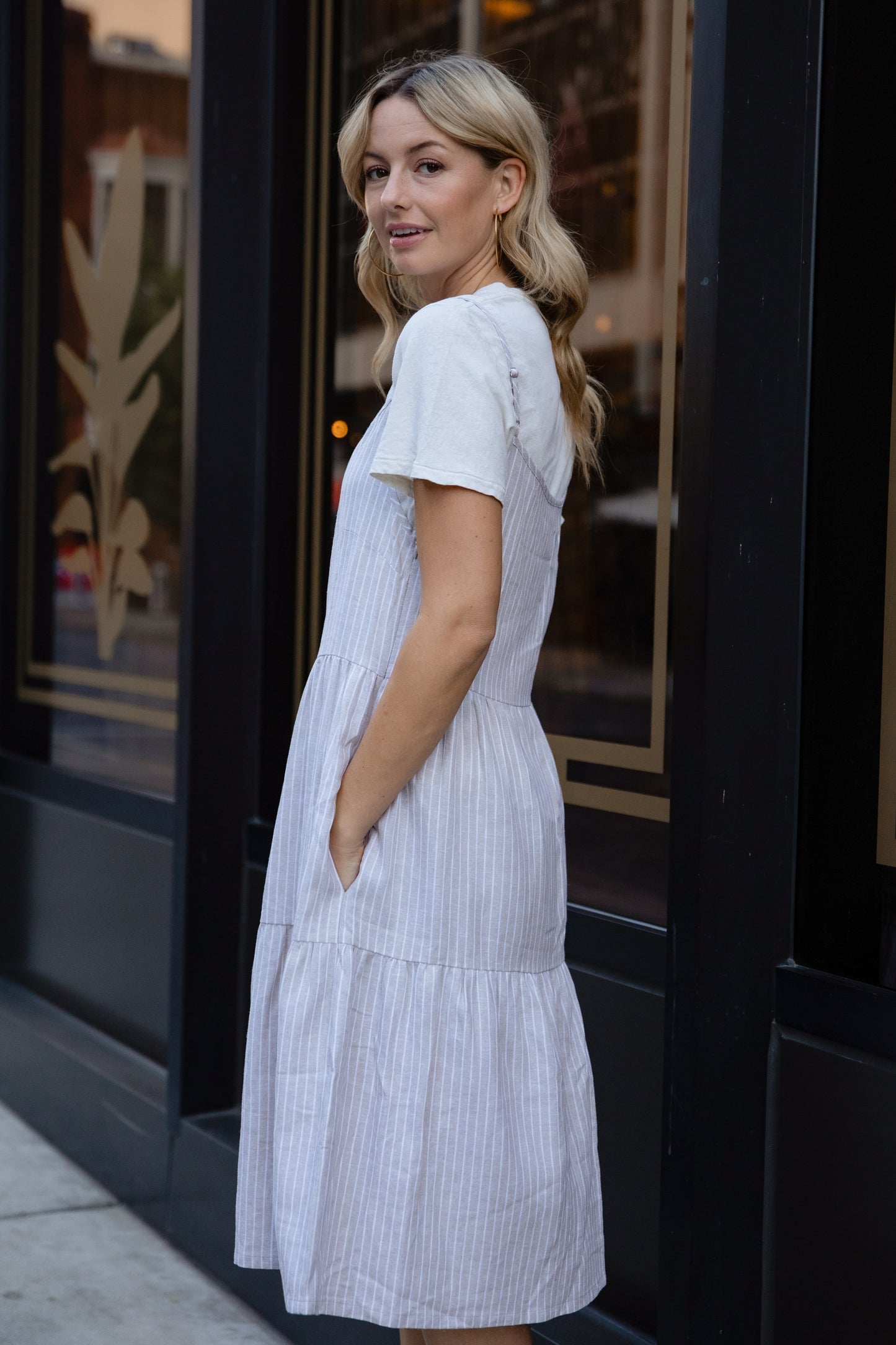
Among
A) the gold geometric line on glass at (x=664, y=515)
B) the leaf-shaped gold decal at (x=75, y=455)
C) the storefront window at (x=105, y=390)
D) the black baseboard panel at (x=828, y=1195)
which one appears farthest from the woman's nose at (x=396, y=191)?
the leaf-shaped gold decal at (x=75, y=455)

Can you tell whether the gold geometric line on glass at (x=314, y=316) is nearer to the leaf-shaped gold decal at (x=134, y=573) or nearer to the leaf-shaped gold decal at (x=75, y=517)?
the leaf-shaped gold decal at (x=134, y=573)

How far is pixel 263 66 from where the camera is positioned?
3.53m

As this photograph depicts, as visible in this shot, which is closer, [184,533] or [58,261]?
[184,533]

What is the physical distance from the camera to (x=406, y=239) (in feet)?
5.98

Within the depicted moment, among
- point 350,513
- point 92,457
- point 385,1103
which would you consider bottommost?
point 385,1103

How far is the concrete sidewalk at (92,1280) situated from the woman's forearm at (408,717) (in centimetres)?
163

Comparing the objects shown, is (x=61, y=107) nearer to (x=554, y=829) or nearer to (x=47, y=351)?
(x=47, y=351)

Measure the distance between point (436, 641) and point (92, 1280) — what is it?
211 centimetres

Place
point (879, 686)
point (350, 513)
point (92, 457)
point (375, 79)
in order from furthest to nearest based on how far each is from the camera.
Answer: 1. point (92, 457)
2. point (879, 686)
3. point (375, 79)
4. point (350, 513)

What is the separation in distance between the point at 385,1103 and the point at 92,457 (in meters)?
3.33

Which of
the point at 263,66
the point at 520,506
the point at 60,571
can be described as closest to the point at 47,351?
the point at 60,571

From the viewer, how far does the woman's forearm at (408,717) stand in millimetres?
1664

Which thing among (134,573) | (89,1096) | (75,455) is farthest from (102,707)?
(89,1096)

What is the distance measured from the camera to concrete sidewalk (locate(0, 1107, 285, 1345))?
2930 millimetres
